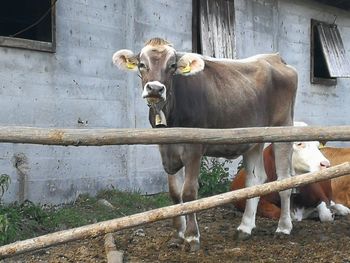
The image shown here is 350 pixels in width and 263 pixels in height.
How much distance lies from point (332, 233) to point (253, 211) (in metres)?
0.90

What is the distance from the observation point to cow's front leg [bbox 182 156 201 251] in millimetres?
5285

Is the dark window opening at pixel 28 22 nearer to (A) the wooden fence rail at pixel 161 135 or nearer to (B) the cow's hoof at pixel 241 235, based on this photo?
(B) the cow's hoof at pixel 241 235

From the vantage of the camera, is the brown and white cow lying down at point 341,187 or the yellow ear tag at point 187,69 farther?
the brown and white cow lying down at point 341,187

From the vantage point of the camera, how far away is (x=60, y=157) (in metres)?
7.50

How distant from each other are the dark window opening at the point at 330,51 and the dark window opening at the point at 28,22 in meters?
5.50

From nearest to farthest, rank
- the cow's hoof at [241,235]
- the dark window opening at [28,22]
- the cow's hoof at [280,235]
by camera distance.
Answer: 1. the cow's hoof at [241,235]
2. the cow's hoof at [280,235]
3. the dark window opening at [28,22]

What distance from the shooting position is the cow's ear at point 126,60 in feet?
17.6

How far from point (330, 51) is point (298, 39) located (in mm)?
1089

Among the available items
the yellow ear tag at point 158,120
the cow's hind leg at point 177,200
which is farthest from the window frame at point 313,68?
the yellow ear tag at point 158,120

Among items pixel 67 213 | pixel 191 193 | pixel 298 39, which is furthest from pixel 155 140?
pixel 298 39

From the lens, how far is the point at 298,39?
11.7 meters

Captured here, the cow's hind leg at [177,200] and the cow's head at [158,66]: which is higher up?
the cow's head at [158,66]

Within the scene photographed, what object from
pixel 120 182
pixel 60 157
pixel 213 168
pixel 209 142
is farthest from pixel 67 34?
pixel 209 142

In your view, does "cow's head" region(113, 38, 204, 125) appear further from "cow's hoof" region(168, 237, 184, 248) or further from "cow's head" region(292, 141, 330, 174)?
"cow's head" region(292, 141, 330, 174)
